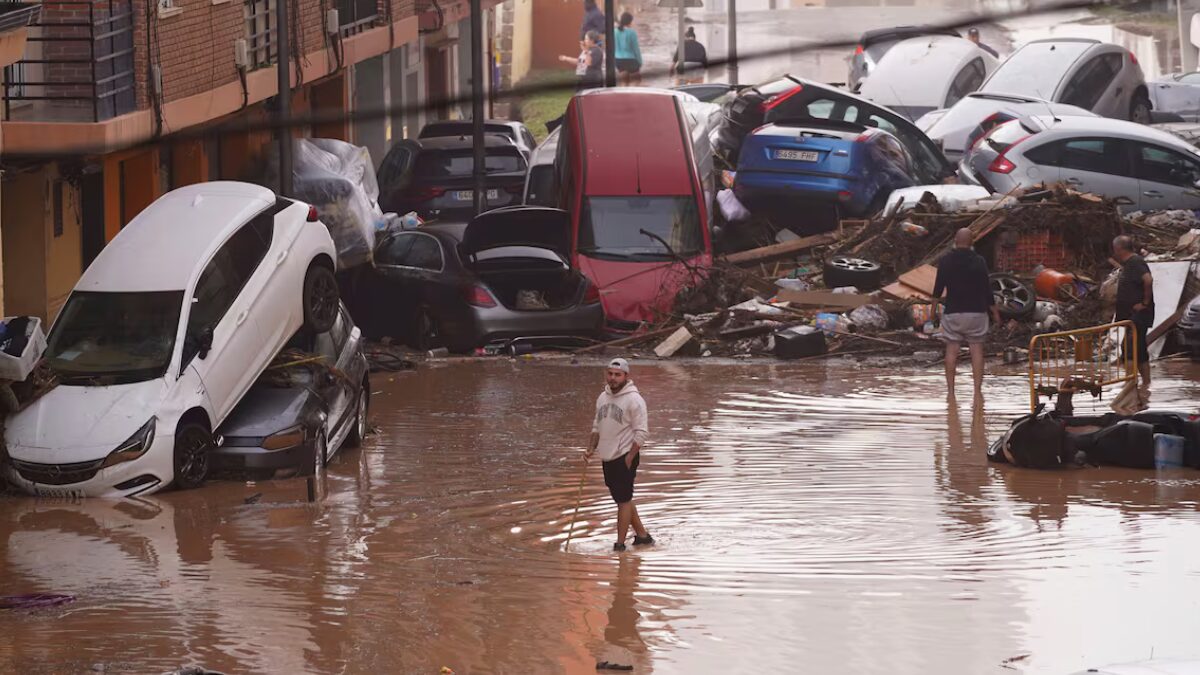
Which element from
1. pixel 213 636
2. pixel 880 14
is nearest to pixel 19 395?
pixel 213 636

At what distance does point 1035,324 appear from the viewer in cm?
2206

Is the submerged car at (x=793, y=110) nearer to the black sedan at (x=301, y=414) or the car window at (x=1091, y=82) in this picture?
the car window at (x=1091, y=82)

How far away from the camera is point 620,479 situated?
12.2 metres

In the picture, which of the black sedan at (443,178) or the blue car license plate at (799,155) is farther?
the black sedan at (443,178)

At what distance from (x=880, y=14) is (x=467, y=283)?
36.3m

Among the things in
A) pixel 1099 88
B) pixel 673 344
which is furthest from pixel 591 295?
pixel 1099 88

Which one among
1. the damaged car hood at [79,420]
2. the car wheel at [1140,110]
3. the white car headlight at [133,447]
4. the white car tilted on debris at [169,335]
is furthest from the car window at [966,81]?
the white car headlight at [133,447]

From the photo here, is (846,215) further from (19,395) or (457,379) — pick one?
(19,395)

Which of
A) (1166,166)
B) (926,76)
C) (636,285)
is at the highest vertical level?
(926,76)

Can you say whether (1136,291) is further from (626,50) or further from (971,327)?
(626,50)

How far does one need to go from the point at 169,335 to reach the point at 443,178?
15966mm

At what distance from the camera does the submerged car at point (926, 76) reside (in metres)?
37.1

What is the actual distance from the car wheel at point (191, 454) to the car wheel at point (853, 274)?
35.2 ft

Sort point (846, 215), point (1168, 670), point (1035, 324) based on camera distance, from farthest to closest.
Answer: point (846, 215) < point (1035, 324) < point (1168, 670)
